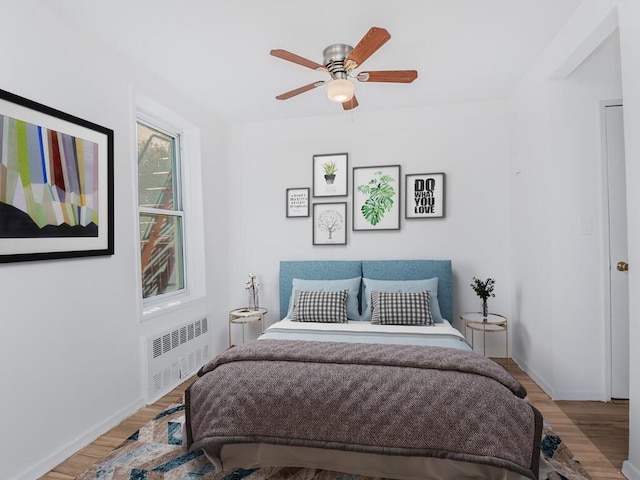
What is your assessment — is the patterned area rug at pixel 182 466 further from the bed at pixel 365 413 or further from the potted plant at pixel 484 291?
the potted plant at pixel 484 291

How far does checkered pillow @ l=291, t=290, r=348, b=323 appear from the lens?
10.5 ft

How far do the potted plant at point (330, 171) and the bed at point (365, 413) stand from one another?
2.08m

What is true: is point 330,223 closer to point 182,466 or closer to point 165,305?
point 165,305

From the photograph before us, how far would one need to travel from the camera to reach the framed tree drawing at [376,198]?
149 inches

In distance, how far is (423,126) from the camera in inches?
148

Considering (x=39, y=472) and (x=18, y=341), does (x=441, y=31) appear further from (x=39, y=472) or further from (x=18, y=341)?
(x=39, y=472)

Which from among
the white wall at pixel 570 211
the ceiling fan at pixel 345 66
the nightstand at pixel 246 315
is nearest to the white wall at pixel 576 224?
the white wall at pixel 570 211

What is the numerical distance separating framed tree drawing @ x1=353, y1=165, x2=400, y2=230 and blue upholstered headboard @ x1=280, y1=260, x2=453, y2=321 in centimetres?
42

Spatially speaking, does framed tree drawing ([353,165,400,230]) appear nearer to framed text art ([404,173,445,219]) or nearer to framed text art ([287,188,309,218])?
framed text art ([404,173,445,219])

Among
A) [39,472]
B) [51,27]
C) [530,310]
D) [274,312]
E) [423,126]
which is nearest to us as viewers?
[39,472]

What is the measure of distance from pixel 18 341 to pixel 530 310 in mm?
3611

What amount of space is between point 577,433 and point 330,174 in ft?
9.66

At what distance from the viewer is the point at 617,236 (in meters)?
2.61

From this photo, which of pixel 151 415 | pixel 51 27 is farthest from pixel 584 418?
pixel 51 27
